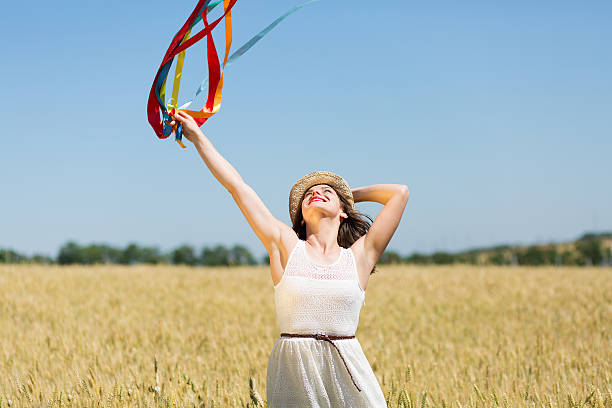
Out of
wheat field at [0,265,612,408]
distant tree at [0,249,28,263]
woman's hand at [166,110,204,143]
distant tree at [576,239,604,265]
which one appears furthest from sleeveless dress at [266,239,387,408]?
distant tree at [576,239,604,265]

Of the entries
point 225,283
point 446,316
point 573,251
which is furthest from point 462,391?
point 573,251

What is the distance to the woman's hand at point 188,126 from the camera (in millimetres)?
3199

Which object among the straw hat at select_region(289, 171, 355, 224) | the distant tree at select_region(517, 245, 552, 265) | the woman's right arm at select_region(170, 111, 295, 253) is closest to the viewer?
the woman's right arm at select_region(170, 111, 295, 253)

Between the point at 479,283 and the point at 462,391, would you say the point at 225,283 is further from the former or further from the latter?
the point at 462,391

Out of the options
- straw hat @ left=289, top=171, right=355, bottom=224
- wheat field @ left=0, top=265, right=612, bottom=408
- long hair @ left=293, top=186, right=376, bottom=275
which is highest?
straw hat @ left=289, top=171, right=355, bottom=224

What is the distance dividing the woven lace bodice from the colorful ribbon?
3.19 feet

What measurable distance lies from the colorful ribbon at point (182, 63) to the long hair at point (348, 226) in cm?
85

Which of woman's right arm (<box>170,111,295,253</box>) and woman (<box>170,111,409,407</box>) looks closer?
woman (<box>170,111,409,407</box>)

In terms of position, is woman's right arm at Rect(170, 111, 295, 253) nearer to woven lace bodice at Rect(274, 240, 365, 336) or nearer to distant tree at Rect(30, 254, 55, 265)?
woven lace bodice at Rect(274, 240, 365, 336)

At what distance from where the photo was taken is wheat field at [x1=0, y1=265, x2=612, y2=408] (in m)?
4.34

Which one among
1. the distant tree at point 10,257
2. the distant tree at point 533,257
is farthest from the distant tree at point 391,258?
the distant tree at point 10,257

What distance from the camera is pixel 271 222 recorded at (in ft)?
10.4

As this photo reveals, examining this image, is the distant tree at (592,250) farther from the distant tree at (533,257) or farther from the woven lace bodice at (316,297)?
the woven lace bodice at (316,297)

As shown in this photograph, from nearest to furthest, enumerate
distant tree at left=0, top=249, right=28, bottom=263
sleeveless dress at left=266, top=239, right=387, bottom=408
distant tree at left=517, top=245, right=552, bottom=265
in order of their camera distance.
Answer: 1. sleeveless dress at left=266, top=239, right=387, bottom=408
2. distant tree at left=0, top=249, right=28, bottom=263
3. distant tree at left=517, top=245, right=552, bottom=265
